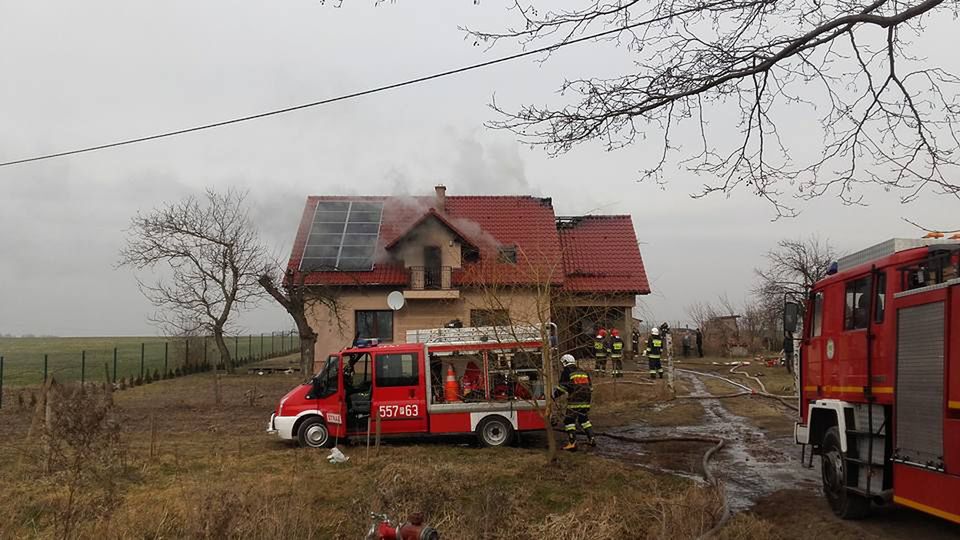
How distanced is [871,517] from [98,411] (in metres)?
8.74

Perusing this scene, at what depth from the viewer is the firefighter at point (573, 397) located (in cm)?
1217

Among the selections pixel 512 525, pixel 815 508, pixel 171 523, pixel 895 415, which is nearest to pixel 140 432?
pixel 171 523

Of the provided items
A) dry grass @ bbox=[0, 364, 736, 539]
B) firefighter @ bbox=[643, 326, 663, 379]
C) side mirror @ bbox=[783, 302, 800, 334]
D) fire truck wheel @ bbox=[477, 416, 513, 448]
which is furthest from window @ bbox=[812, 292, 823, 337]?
firefighter @ bbox=[643, 326, 663, 379]

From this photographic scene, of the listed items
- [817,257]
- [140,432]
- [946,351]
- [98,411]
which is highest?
[817,257]

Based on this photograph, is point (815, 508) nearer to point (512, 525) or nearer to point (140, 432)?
point (512, 525)

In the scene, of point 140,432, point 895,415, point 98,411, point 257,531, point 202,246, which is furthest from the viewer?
point 202,246

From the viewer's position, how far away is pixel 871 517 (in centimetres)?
789

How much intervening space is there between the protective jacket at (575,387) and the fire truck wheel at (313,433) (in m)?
3.87

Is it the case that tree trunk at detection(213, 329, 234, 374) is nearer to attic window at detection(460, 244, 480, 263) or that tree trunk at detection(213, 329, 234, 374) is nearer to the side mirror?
attic window at detection(460, 244, 480, 263)

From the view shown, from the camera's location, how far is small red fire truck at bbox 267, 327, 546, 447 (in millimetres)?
12531

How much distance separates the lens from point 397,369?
12.6 m

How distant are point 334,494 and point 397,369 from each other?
3.99m

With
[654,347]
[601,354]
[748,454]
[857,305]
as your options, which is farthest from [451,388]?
[654,347]

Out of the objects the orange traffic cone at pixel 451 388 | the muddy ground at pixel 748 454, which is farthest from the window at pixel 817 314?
the orange traffic cone at pixel 451 388
